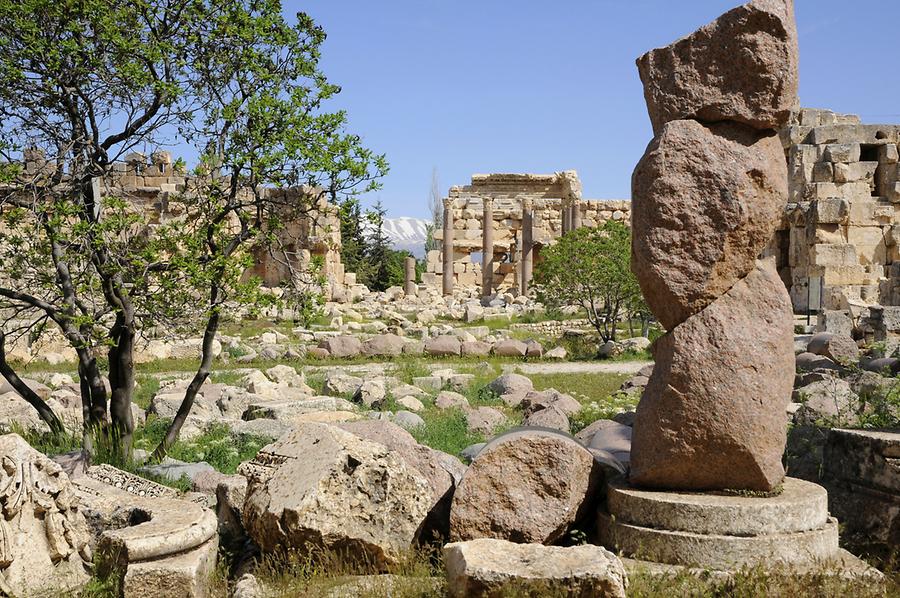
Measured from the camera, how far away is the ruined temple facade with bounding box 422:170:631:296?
111 feet

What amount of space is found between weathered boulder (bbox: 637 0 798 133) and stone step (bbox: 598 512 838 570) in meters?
2.37

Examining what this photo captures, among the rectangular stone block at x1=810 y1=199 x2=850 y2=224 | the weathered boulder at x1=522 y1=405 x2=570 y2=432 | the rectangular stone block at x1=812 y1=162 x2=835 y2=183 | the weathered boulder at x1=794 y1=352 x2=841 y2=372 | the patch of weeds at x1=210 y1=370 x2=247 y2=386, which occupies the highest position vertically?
the rectangular stone block at x1=812 y1=162 x2=835 y2=183

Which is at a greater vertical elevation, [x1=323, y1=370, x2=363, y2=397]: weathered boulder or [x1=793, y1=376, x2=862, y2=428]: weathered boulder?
[x1=793, y1=376, x2=862, y2=428]: weathered boulder

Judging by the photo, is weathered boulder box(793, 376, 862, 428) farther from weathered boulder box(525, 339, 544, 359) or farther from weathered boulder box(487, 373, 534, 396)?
weathered boulder box(525, 339, 544, 359)

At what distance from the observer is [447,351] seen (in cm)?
1633

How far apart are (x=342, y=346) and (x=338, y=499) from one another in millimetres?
11649

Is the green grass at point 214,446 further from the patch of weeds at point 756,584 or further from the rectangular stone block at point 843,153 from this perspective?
the rectangular stone block at point 843,153

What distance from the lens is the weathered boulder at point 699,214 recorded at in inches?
189

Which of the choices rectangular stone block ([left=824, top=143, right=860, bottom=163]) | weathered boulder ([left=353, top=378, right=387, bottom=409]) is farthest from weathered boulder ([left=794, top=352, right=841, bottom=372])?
rectangular stone block ([left=824, top=143, right=860, bottom=163])

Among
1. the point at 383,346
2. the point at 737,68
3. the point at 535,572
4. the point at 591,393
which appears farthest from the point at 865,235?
the point at 535,572

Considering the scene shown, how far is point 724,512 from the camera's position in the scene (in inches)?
177

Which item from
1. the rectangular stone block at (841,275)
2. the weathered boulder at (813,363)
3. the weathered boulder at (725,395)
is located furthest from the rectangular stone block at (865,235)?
the weathered boulder at (725,395)

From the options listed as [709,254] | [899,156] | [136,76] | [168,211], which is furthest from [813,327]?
[168,211]

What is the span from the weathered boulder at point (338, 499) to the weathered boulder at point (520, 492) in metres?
0.32
